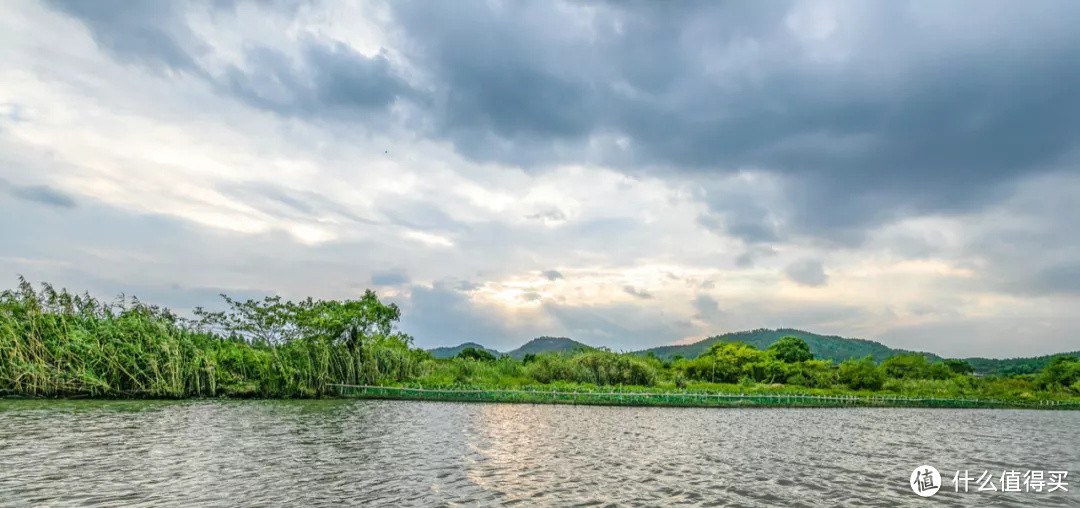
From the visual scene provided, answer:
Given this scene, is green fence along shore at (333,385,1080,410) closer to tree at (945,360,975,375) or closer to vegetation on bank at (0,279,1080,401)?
vegetation on bank at (0,279,1080,401)

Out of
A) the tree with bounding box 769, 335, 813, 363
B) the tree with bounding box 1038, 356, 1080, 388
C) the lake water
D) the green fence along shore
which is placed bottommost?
the green fence along shore

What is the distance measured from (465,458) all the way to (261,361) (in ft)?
104

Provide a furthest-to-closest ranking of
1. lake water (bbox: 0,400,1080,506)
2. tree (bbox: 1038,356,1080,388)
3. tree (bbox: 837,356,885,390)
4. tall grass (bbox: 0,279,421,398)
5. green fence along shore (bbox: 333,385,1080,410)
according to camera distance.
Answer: tree (bbox: 1038,356,1080,388) → tree (bbox: 837,356,885,390) → green fence along shore (bbox: 333,385,1080,410) → tall grass (bbox: 0,279,421,398) → lake water (bbox: 0,400,1080,506)

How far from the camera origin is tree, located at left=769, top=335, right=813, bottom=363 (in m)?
118

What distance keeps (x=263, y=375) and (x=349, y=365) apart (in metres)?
7.17

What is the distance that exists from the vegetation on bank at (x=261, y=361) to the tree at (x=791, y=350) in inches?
1334

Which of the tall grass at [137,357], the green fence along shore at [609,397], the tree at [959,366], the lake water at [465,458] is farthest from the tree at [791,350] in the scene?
the tall grass at [137,357]

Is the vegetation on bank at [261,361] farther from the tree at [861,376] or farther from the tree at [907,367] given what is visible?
the tree at [907,367]

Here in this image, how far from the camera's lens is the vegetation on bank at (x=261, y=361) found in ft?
130

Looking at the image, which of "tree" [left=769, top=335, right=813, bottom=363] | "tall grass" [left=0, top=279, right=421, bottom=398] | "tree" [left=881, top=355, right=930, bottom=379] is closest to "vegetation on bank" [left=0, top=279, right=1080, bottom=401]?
"tall grass" [left=0, top=279, right=421, bottom=398]

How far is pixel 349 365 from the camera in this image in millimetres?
51656

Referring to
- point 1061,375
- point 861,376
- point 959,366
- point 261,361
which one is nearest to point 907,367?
point 1061,375

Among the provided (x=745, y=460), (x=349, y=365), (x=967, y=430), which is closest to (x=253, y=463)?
(x=745, y=460)

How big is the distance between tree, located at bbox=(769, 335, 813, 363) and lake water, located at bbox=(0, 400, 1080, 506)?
264 feet
